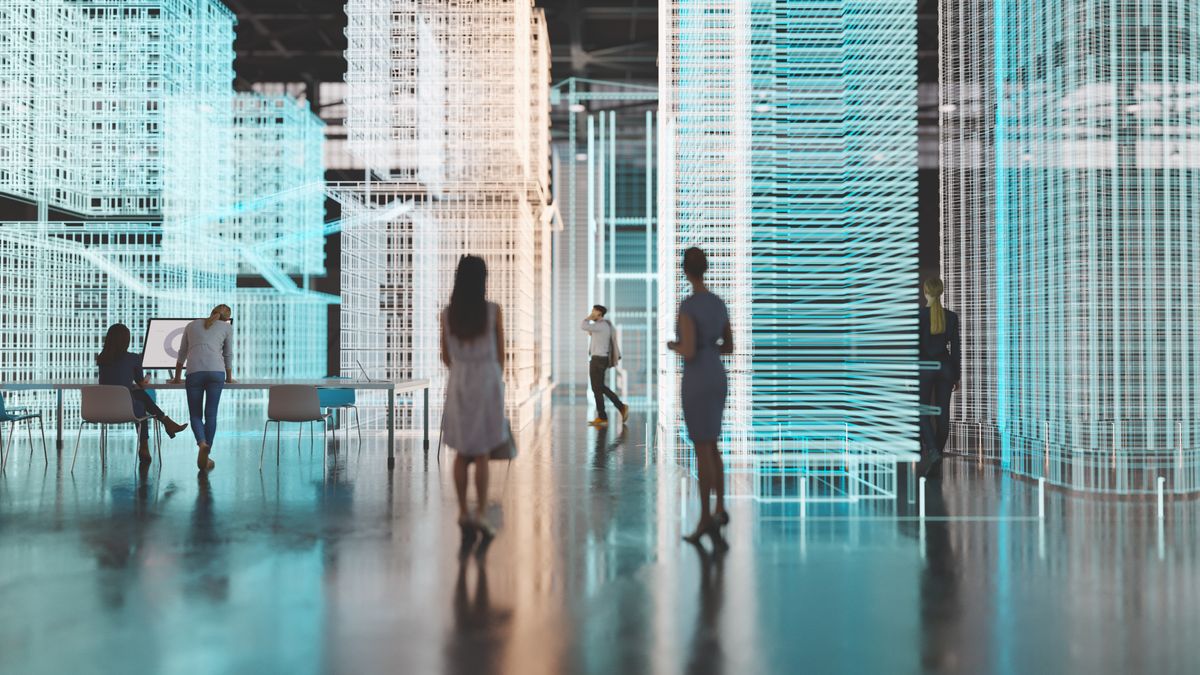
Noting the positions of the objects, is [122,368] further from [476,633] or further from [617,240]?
[617,240]

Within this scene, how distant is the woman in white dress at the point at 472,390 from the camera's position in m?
4.05

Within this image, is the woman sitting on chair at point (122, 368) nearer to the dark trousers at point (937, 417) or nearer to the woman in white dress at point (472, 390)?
the woman in white dress at point (472, 390)

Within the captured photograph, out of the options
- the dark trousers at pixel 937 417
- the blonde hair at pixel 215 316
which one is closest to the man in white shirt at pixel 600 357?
the dark trousers at pixel 937 417

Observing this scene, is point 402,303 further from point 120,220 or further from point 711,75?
point 711,75

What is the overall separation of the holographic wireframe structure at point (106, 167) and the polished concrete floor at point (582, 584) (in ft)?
13.7

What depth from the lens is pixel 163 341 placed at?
7.82 m

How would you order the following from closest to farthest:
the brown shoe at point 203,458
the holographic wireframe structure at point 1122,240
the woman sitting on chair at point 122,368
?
the holographic wireframe structure at point 1122,240 → the brown shoe at point 203,458 → the woman sitting on chair at point 122,368

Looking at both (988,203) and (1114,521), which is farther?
(988,203)

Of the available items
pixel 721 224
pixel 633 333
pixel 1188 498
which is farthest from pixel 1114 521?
pixel 633 333

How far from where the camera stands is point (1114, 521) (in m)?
4.57

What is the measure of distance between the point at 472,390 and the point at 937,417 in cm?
361

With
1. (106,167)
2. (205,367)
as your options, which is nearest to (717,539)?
(205,367)

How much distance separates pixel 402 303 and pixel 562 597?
6033 mm

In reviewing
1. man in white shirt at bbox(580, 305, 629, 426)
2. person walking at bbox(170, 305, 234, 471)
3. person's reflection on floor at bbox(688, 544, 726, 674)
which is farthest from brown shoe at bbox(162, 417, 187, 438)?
person's reflection on floor at bbox(688, 544, 726, 674)
